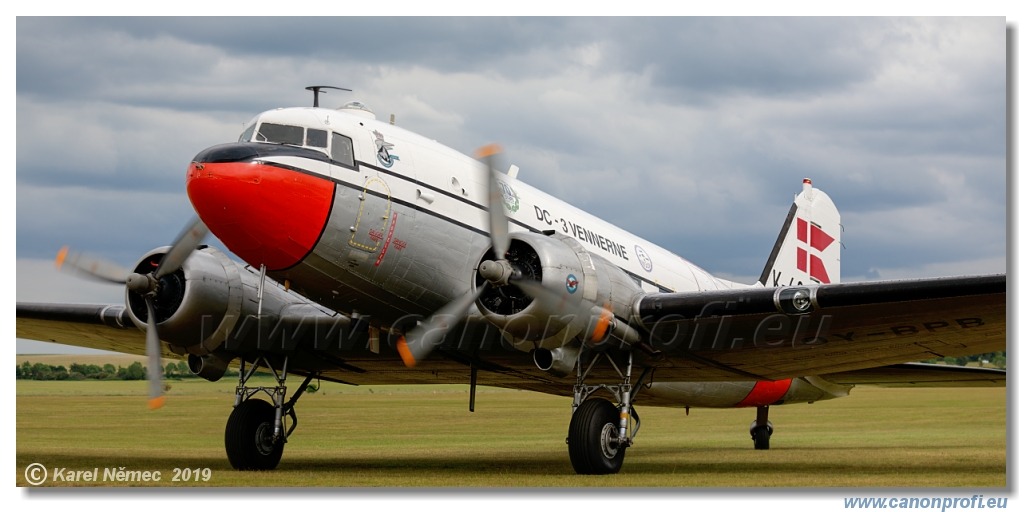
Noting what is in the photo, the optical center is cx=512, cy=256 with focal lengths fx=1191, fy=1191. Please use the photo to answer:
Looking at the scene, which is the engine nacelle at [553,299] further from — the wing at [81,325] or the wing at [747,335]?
the wing at [81,325]

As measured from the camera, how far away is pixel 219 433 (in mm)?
26922

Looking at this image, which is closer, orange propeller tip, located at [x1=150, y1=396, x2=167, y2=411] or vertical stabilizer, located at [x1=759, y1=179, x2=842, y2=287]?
orange propeller tip, located at [x1=150, y1=396, x2=167, y2=411]

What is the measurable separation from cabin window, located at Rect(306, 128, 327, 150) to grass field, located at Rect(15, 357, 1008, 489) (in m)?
3.93

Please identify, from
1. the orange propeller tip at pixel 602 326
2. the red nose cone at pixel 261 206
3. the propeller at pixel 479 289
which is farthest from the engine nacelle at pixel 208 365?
the orange propeller tip at pixel 602 326

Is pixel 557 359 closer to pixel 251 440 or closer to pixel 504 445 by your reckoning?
pixel 251 440

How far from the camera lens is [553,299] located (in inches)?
524

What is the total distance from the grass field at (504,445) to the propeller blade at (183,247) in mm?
2612

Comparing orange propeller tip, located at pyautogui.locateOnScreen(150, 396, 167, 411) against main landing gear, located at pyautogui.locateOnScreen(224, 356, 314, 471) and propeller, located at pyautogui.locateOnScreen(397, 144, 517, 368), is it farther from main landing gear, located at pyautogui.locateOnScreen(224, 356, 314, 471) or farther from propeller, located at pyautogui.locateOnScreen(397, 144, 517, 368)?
propeller, located at pyautogui.locateOnScreen(397, 144, 517, 368)

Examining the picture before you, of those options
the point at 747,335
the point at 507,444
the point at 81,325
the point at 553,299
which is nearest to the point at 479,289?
the point at 553,299

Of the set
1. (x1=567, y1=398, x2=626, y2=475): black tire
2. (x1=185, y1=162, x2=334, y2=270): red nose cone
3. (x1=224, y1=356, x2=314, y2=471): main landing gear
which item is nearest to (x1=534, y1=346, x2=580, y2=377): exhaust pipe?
(x1=567, y1=398, x2=626, y2=475): black tire

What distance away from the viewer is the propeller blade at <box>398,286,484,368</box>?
46.3ft

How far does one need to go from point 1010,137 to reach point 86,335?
1379 cm

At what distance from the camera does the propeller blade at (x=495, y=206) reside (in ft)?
44.9

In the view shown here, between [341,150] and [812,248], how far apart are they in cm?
1285
